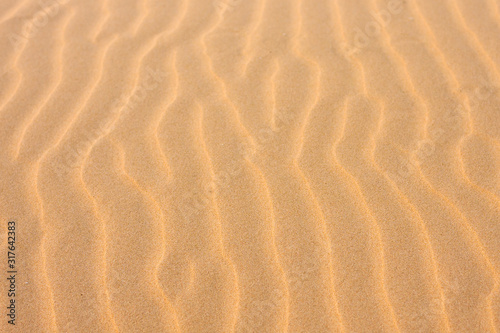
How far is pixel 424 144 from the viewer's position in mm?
2385

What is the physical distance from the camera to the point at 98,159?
2.46 m

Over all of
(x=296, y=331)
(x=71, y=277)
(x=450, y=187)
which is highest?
(x=450, y=187)

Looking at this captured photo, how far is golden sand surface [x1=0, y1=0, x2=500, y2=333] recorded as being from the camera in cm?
191

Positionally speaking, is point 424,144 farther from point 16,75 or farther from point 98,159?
point 16,75

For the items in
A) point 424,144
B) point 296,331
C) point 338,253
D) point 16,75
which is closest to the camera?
point 296,331

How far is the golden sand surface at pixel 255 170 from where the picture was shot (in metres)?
1.91

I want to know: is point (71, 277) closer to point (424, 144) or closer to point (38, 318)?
point (38, 318)

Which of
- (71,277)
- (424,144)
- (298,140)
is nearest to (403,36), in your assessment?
(424,144)

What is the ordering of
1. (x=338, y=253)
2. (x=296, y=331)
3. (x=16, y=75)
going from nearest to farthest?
(x=296, y=331) → (x=338, y=253) → (x=16, y=75)

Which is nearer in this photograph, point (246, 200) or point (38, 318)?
point (38, 318)

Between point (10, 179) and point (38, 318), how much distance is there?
2.76 feet

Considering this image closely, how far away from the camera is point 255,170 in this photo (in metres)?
2.36

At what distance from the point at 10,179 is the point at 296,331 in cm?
168

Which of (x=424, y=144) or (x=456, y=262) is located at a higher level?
(x=424, y=144)
